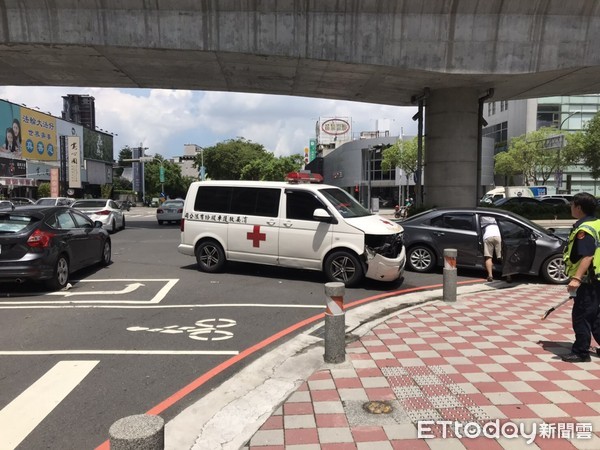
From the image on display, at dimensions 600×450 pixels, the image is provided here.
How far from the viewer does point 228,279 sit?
9273 mm

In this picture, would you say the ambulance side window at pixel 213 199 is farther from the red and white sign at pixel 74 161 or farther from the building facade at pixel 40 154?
the red and white sign at pixel 74 161

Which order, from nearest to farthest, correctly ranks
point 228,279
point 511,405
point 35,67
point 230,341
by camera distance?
point 511,405 → point 230,341 → point 228,279 → point 35,67

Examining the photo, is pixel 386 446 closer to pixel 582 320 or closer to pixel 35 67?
pixel 582 320

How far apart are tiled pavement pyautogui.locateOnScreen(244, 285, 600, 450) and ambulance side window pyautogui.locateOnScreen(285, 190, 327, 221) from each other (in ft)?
Result: 11.0

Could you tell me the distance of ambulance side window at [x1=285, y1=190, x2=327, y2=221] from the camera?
350 inches

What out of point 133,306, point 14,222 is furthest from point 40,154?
point 133,306

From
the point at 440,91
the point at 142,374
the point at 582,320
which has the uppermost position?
the point at 440,91

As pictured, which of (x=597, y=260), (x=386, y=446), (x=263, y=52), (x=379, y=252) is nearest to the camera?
(x=386, y=446)

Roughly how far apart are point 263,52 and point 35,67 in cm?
912

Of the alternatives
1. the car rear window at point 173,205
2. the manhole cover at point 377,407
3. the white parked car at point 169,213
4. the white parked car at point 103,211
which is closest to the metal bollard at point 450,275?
the manhole cover at point 377,407

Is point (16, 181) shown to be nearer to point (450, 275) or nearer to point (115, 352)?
point (115, 352)

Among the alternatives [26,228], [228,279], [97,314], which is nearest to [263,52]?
[228,279]

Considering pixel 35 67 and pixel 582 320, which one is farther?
pixel 35 67

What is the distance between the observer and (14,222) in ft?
25.6
